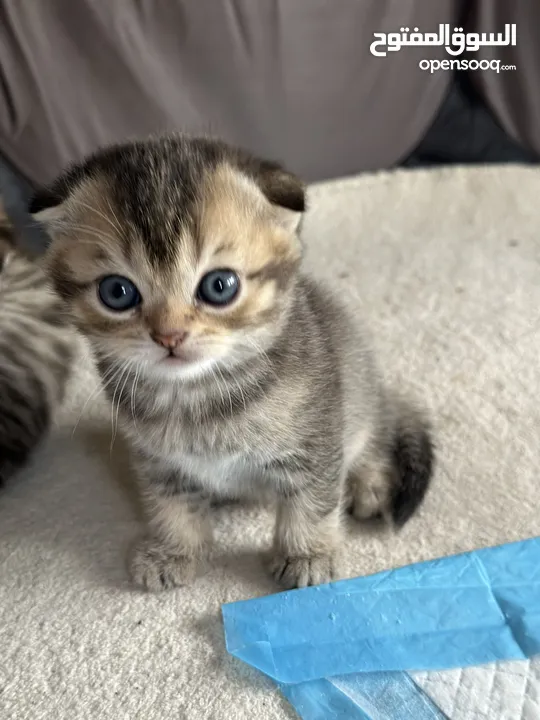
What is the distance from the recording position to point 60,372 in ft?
4.02

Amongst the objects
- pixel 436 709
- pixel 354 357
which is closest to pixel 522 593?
pixel 436 709

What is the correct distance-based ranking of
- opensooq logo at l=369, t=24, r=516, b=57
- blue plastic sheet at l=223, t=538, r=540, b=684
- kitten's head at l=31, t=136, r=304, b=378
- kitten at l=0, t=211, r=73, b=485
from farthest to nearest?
1. opensooq logo at l=369, t=24, r=516, b=57
2. kitten at l=0, t=211, r=73, b=485
3. blue plastic sheet at l=223, t=538, r=540, b=684
4. kitten's head at l=31, t=136, r=304, b=378

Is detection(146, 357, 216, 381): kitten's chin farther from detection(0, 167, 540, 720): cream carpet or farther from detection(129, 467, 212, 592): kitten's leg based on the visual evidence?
detection(0, 167, 540, 720): cream carpet

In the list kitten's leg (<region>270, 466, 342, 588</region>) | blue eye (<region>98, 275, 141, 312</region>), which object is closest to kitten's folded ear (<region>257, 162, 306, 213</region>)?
blue eye (<region>98, 275, 141, 312</region>)

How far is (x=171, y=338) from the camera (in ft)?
2.15

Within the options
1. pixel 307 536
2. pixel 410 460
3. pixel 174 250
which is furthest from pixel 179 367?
pixel 410 460

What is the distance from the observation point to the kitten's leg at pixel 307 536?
86 cm

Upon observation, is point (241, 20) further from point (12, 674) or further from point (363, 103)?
point (12, 674)

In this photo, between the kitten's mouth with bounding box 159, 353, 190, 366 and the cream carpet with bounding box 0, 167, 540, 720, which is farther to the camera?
the cream carpet with bounding box 0, 167, 540, 720

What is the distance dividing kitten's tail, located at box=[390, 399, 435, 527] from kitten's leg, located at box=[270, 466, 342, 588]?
9 centimetres

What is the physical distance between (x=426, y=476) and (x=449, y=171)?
3.02 ft

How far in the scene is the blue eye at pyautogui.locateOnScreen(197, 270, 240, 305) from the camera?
667 mm

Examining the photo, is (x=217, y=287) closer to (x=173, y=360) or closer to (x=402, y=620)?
(x=173, y=360)

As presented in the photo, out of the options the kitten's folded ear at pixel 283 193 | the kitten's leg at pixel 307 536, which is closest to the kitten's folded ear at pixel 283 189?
the kitten's folded ear at pixel 283 193
